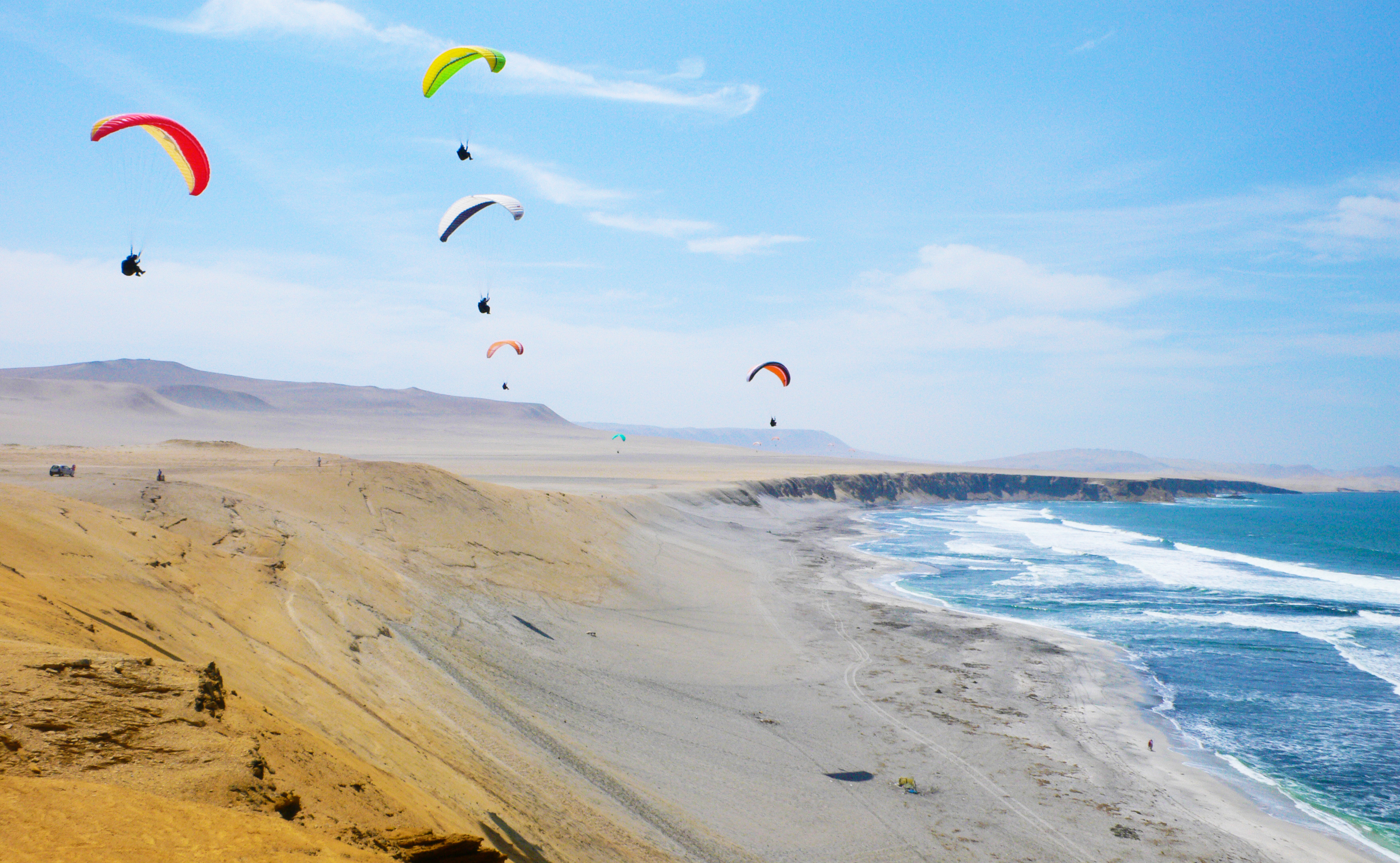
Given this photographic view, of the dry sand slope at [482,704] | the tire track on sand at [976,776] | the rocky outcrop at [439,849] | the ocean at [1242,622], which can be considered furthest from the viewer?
the ocean at [1242,622]

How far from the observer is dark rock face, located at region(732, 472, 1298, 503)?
80125mm

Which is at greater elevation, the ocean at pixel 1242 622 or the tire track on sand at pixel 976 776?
the ocean at pixel 1242 622

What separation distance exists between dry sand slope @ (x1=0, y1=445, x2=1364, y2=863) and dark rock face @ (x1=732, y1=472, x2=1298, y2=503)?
48.2m

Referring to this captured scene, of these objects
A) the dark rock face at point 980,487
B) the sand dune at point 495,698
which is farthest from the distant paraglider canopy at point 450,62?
the dark rock face at point 980,487

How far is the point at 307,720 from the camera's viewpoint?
764 cm

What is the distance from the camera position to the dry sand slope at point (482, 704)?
16.9 feet

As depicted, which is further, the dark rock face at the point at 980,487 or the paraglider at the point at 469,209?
the dark rock face at the point at 980,487

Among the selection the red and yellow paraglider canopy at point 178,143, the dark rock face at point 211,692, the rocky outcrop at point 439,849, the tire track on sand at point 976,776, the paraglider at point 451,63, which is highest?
the paraglider at point 451,63

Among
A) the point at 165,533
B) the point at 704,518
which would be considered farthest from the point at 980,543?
the point at 165,533

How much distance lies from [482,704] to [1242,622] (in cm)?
2812

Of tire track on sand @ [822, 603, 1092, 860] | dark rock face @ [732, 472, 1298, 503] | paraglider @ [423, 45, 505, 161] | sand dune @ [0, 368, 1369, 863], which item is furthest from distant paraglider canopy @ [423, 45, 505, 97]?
dark rock face @ [732, 472, 1298, 503]

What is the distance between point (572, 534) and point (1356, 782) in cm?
2132

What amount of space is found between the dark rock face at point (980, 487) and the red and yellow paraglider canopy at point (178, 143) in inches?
2247

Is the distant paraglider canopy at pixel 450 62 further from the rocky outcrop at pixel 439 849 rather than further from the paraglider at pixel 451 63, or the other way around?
the rocky outcrop at pixel 439 849
